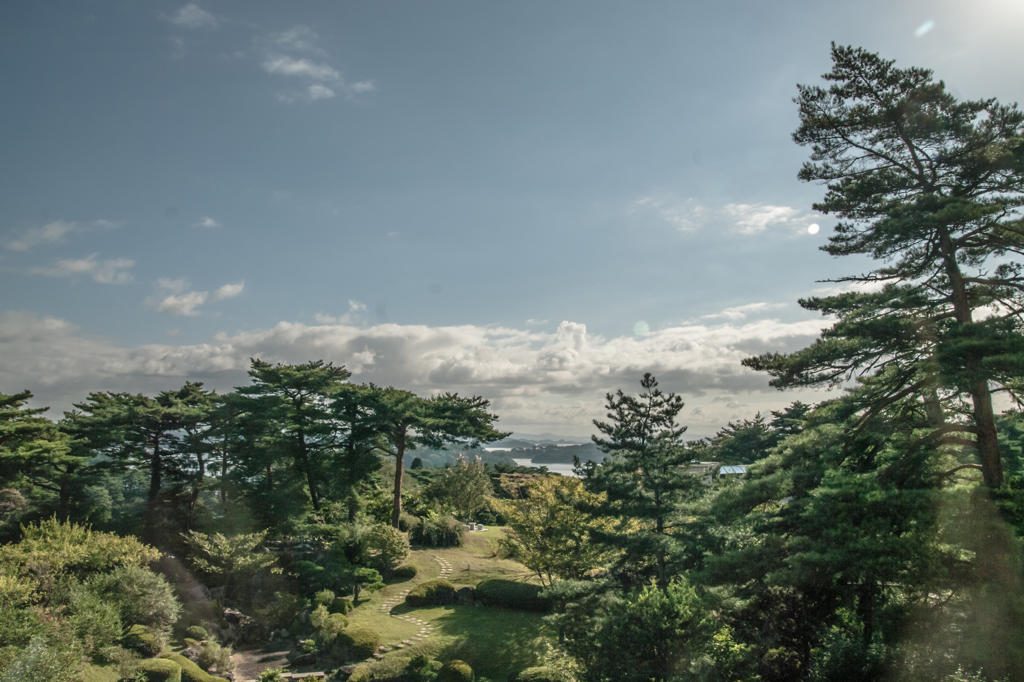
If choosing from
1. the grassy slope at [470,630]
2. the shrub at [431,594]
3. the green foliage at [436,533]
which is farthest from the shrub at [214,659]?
the green foliage at [436,533]

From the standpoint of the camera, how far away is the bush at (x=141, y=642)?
1673 cm

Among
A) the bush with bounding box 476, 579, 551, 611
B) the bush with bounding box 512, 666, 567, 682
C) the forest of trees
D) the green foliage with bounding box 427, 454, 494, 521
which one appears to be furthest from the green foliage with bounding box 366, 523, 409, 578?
the green foliage with bounding box 427, 454, 494, 521

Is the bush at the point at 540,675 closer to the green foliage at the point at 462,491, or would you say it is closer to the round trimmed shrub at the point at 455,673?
the round trimmed shrub at the point at 455,673

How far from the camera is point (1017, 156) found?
9.93 m

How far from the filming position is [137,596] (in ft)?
56.8

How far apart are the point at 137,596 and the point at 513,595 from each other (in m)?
14.5

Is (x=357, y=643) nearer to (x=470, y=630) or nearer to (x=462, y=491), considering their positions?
(x=470, y=630)

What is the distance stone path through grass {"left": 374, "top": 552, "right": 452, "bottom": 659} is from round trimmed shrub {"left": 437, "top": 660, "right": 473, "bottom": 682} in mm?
3234

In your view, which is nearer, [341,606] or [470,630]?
[470,630]

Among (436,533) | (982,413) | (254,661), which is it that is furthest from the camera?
(436,533)

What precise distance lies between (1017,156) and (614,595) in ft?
48.9

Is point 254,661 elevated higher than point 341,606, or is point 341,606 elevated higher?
point 341,606

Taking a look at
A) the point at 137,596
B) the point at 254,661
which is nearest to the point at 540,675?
the point at 254,661

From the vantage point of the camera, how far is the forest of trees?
9.88 m
